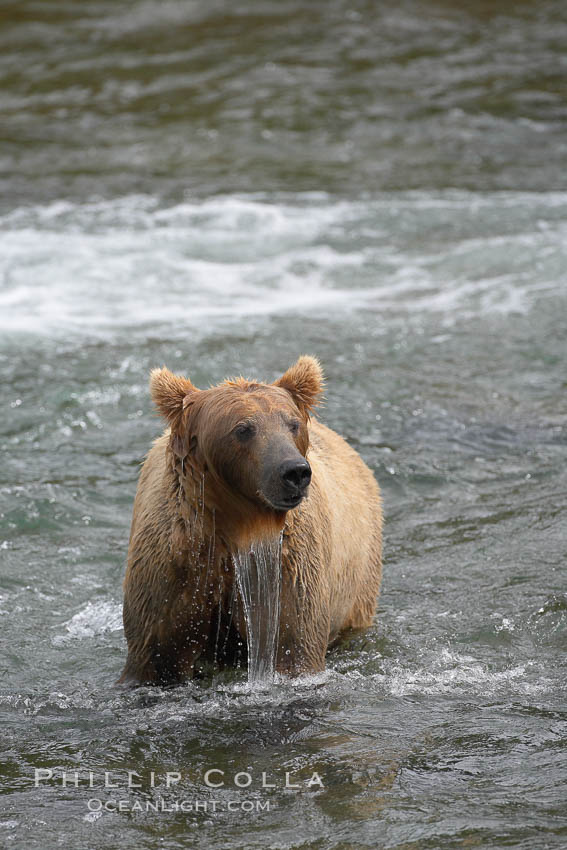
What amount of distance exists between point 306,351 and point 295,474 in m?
6.30

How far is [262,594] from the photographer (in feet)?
16.8

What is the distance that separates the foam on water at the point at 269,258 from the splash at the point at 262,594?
6732mm

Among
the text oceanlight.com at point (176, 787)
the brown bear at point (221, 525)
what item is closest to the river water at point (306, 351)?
the text oceanlight.com at point (176, 787)

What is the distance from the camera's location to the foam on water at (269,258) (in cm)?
1229

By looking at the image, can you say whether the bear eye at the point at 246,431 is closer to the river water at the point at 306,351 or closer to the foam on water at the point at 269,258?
the river water at the point at 306,351

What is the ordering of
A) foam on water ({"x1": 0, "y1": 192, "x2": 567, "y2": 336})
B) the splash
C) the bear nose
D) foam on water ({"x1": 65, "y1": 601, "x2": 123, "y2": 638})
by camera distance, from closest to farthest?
the bear nose, the splash, foam on water ({"x1": 65, "y1": 601, "x2": 123, "y2": 638}), foam on water ({"x1": 0, "y1": 192, "x2": 567, "y2": 336})

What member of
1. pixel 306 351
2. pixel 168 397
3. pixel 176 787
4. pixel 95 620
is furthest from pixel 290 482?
pixel 306 351

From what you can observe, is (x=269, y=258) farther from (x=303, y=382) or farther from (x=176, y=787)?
(x=176, y=787)

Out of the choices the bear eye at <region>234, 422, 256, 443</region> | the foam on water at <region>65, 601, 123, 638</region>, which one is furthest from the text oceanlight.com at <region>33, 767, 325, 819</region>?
the foam on water at <region>65, 601, 123, 638</region>

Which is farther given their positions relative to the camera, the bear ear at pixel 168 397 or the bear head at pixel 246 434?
the bear ear at pixel 168 397

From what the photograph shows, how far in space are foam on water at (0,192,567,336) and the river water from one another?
5 centimetres

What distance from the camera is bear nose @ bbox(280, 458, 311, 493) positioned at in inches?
179

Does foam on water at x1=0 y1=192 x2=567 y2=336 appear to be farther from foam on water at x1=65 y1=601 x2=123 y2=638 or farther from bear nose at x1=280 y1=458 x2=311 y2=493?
bear nose at x1=280 y1=458 x2=311 y2=493

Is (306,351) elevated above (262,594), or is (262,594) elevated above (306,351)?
(262,594)
